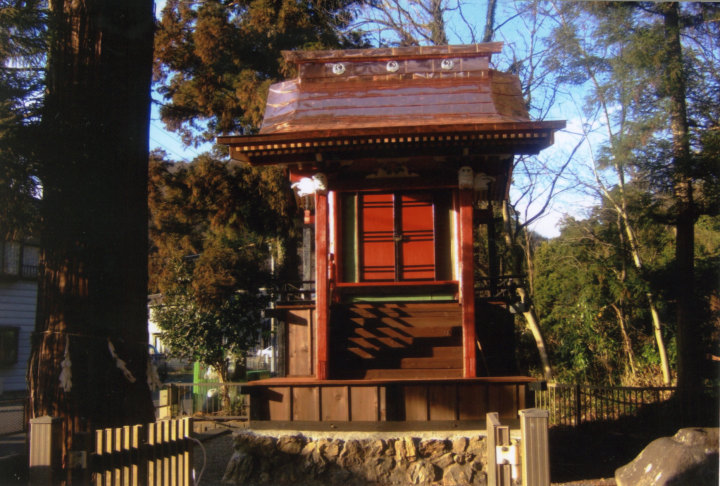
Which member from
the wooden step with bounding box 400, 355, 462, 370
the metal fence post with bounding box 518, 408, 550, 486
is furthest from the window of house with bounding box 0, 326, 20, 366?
the metal fence post with bounding box 518, 408, 550, 486

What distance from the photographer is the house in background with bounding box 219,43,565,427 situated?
1059 cm

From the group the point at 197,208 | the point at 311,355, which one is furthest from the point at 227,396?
the point at 311,355

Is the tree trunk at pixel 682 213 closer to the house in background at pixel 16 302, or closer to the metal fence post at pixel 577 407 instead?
the metal fence post at pixel 577 407

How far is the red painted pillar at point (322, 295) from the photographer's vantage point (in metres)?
10.8

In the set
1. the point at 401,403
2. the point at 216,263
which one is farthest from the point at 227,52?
the point at 401,403

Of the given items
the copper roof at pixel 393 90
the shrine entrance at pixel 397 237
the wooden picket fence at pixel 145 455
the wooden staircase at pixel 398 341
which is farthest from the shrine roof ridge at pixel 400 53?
the wooden picket fence at pixel 145 455

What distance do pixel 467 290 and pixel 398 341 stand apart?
167 centimetres

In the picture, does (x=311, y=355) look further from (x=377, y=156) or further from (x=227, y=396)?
(x=227, y=396)

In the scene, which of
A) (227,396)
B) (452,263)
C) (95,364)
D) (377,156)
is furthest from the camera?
(227,396)

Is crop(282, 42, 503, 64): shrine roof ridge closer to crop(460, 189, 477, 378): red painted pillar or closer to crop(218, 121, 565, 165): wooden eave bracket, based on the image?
crop(218, 121, 565, 165): wooden eave bracket

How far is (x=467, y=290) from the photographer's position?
10766mm

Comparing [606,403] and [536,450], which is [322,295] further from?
[606,403]

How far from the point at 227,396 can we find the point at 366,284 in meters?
8.20

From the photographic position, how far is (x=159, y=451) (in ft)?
20.6
